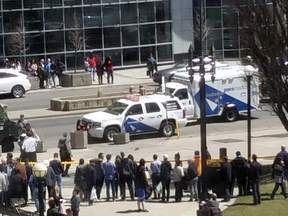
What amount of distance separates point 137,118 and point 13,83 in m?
12.7

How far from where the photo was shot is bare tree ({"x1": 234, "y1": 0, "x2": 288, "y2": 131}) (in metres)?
26.0

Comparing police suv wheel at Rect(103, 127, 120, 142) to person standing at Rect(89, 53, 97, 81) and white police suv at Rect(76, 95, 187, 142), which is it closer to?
white police suv at Rect(76, 95, 187, 142)

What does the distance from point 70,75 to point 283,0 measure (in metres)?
25.7

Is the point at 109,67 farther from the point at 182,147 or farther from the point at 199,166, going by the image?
the point at 199,166

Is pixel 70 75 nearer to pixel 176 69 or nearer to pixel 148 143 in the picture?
pixel 176 69

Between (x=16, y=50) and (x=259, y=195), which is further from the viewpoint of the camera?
(x=16, y=50)

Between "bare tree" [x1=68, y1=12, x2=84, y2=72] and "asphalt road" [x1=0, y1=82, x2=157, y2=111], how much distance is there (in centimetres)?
423

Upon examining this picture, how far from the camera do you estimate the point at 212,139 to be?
1414 inches

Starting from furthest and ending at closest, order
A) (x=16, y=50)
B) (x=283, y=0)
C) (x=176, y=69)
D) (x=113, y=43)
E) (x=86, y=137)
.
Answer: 1. (x=113, y=43)
2. (x=16, y=50)
3. (x=176, y=69)
4. (x=86, y=137)
5. (x=283, y=0)

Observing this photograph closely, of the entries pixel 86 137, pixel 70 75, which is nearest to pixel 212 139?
pixel 86 137

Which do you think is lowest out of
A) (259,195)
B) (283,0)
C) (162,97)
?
(259,195)

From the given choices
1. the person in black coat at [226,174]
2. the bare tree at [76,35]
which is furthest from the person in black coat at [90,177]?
the bare tree at [76,35]

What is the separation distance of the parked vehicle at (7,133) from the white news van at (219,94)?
7637mm

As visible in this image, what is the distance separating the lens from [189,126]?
3856 centimetres
